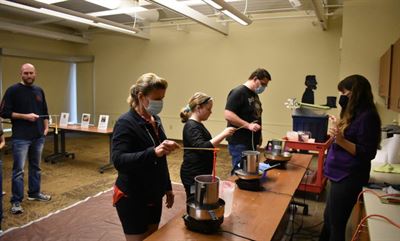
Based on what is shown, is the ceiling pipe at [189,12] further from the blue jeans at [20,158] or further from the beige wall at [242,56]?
the blue jeans at [20,158]

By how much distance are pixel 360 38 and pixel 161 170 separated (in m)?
4.20

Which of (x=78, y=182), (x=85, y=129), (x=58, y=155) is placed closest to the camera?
(x=78, y=182)

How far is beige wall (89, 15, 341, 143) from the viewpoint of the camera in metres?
5.95

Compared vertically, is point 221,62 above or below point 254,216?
above

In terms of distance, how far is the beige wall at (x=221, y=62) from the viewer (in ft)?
19.5

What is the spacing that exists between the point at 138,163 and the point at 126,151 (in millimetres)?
99

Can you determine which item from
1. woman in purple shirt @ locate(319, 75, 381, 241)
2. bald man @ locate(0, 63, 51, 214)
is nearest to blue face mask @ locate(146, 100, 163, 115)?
woman in purple shirt @ locate(319, 75, 381, 241)

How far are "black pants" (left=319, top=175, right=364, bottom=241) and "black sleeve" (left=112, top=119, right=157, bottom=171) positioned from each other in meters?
1.18

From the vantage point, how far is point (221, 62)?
22.2 feet

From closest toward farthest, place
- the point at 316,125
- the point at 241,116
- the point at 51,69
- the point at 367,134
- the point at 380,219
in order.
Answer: the point at 380,219, the point at 367,134, the point at 241,116, the point at 316,125, the point at 51,69

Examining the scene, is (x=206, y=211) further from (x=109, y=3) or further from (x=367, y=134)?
(x=109, y=3)

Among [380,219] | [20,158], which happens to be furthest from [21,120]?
[380,219]

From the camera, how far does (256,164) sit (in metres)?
1.91

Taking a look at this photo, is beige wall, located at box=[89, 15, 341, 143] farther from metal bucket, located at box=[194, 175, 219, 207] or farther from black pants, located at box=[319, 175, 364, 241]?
metal bucket, located at box=[194, 175, 219, 207]
